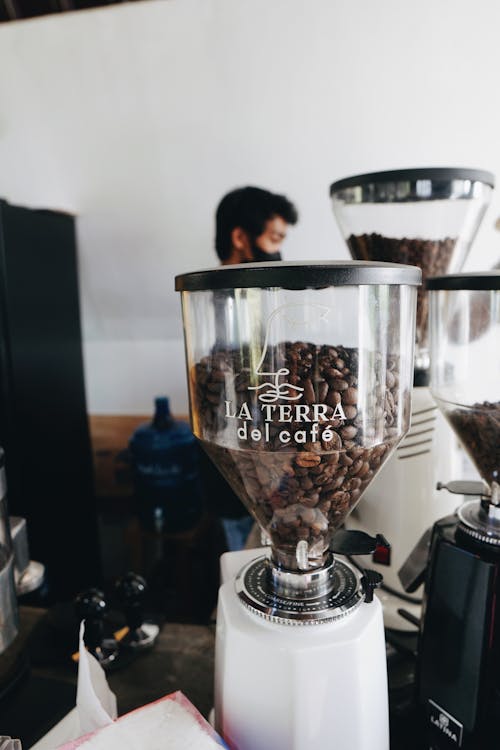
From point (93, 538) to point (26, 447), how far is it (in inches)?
21.3

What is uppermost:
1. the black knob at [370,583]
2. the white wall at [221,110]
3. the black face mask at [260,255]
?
the white wall at [221,110]

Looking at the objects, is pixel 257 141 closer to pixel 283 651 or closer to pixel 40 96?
pixel 40 96

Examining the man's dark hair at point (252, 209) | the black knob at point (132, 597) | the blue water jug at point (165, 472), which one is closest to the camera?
the black knob at point (132, 597)

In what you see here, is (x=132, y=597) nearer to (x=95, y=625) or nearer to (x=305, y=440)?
(x=95, y=625)

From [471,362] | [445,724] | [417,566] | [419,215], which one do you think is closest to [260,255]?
[419,215]

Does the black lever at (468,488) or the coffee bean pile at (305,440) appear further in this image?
the black lever at (468,488)

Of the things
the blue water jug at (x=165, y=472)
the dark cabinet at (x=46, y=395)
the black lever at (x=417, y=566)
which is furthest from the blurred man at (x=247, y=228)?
the black lever at (x=417, y=566)

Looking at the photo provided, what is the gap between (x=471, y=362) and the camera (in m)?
0.71

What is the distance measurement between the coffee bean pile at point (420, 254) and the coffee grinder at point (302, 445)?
312 mm

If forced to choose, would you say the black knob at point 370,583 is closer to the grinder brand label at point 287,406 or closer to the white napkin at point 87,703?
the grinder brand label at point 287,406

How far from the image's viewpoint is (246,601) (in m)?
Answer: 0.57

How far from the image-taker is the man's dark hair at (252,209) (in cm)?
150

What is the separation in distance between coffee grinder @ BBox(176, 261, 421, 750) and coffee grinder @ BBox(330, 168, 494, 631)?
0.26m

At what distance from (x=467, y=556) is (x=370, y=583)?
0.38 ft
